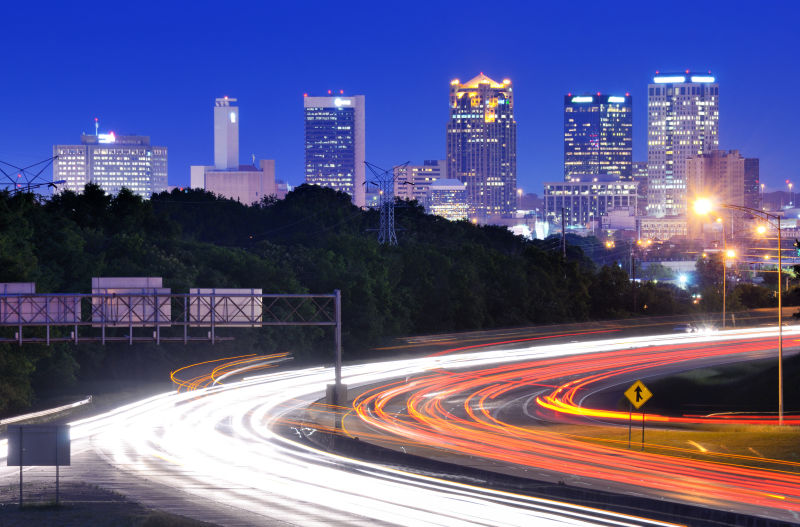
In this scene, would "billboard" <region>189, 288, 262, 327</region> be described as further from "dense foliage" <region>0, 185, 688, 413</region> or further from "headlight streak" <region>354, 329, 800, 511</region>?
"dense foliage" <region>0, 185, 688, 413</region>

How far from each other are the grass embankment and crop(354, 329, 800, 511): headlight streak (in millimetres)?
1440

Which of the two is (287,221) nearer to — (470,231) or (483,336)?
(470,231)

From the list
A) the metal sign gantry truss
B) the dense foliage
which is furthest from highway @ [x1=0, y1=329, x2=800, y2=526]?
the dense foliage

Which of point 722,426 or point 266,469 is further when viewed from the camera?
point 722,426

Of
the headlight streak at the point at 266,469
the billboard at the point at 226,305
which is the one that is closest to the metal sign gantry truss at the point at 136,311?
the billboard at the point at 226,305

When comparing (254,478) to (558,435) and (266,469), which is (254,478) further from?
(558,435)

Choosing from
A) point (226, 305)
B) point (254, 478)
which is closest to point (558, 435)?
point (254, 478)

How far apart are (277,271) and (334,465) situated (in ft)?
151

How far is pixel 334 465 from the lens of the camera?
99.4ft

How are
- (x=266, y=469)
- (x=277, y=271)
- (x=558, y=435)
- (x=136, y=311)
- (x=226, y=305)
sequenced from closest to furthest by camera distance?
(x=266, y=469) → (x=558, y=435) → (x=226, y=305) → (x=136, y=311) → (x=277, y=271)

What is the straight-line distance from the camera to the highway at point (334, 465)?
23359mm

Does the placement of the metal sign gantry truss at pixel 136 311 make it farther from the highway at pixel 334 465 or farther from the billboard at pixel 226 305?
the highway at pixel 334 465

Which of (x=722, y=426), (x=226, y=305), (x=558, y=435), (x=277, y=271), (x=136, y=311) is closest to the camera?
(x=558, y=435)

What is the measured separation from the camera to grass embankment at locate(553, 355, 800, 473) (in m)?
31.7
